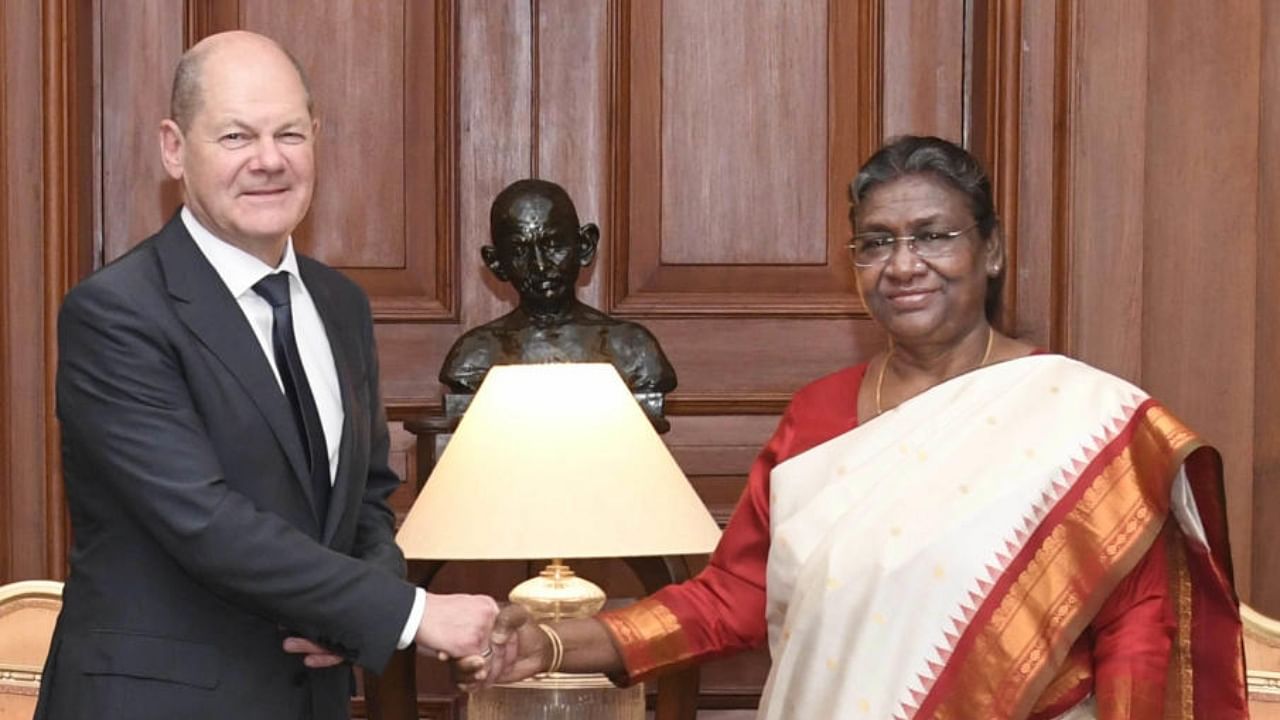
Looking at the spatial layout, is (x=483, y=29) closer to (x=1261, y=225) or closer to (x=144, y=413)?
(x=1261, y=225)

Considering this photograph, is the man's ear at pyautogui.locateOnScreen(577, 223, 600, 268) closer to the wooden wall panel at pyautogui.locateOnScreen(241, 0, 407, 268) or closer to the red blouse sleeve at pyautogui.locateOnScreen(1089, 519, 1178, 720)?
the wooden wall panel at pyautogui.locateOnScreen(241, 0, 407, 268)

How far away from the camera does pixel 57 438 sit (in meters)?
3.54

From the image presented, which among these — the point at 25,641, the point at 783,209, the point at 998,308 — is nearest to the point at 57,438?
the point at 25,641

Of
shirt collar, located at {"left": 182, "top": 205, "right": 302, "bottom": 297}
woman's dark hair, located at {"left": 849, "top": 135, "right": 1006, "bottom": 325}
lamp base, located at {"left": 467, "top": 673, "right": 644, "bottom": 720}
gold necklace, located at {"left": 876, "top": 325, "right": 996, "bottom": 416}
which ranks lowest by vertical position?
lamp base, located at {"left": 467, "top": 673, "right": 644, "bottom": 720}

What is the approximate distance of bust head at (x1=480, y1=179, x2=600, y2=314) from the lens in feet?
9.84

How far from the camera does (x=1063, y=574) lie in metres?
2.22

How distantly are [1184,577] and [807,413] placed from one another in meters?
0.52

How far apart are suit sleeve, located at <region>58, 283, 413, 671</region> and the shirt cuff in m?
0.11

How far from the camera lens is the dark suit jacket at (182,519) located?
1956mm

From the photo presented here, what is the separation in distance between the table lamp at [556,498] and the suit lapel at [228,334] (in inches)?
18.2

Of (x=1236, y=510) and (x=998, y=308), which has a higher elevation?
(x=998, y=308)

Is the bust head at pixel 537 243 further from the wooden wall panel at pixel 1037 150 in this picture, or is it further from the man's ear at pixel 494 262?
the wooden wall panel at pixel 1037 150

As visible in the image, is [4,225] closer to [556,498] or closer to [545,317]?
[545,317]

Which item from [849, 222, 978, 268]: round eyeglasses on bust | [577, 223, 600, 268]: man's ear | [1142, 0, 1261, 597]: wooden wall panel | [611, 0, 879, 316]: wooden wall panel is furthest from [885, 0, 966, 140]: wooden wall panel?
[849, 222, 978, 268]: round eyeglasses on bust
